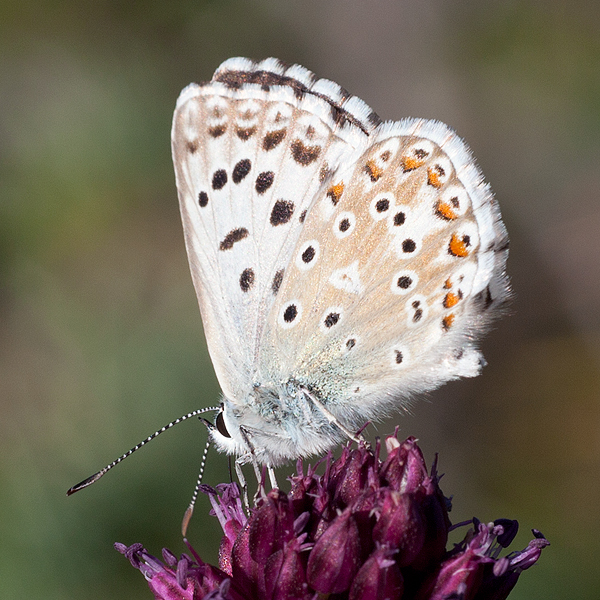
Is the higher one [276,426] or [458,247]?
[458,247]

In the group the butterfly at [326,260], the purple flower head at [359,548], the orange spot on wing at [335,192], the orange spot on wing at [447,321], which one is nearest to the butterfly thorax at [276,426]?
the butterfly at [326,260]

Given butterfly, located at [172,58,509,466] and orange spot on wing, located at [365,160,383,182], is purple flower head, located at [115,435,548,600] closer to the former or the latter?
butterfly, located at [172,58,509,466]

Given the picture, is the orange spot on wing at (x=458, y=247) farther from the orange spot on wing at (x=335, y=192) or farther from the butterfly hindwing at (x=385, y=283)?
the orange spot on wing at (x=335, y=192)

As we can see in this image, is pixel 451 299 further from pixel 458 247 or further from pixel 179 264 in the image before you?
pixel 179 264

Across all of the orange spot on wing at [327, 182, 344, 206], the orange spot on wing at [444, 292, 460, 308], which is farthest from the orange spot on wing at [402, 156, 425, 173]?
the orange spot on wing at [444, 292, 460, 308]

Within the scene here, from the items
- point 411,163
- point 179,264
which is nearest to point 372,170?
point 411,163

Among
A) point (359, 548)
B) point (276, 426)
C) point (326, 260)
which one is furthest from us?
point (326, 260)
